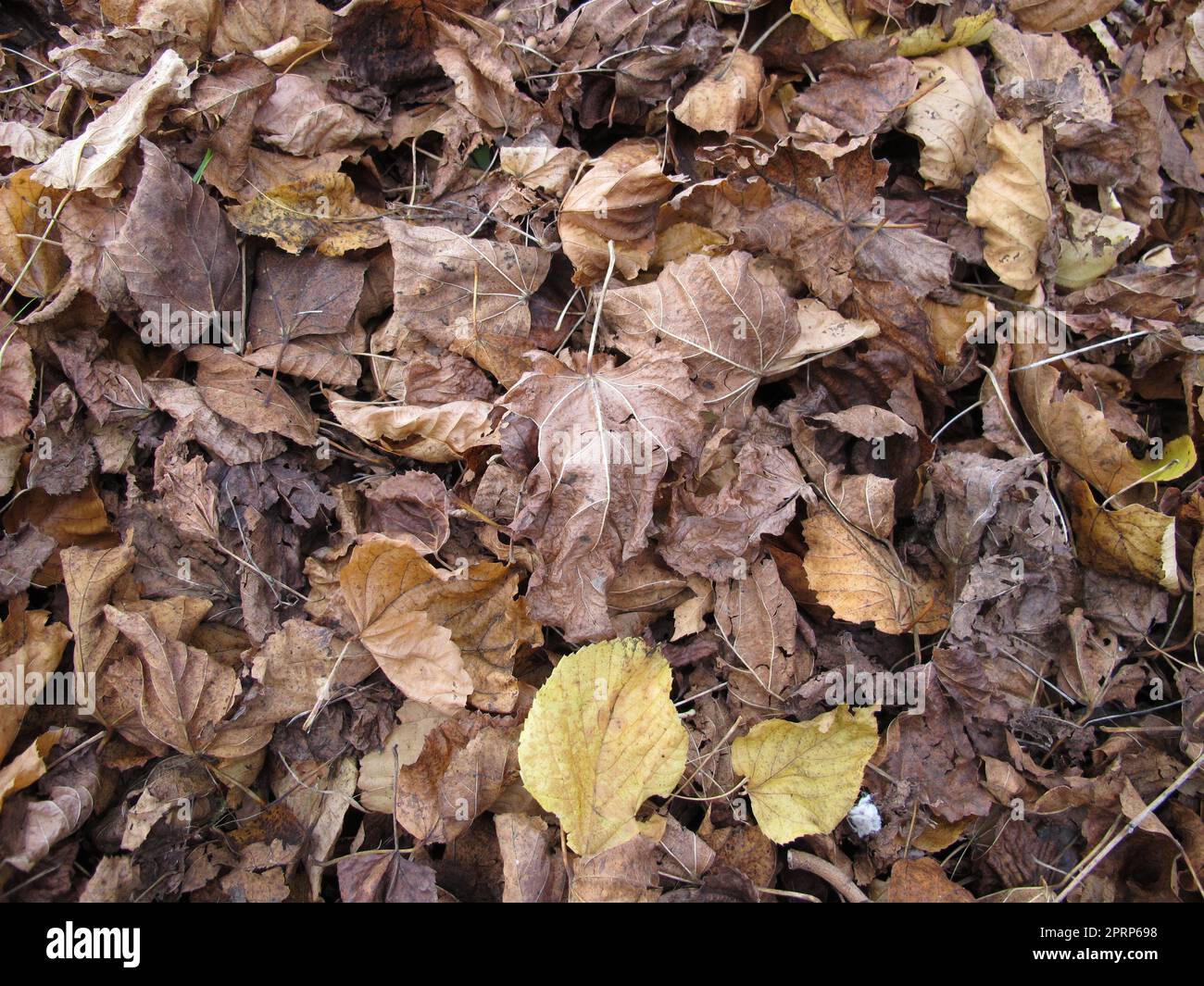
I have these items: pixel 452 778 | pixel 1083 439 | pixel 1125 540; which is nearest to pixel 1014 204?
pixel 1083 439

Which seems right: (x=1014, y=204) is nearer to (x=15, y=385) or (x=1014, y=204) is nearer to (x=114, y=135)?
(x=114, y=135)

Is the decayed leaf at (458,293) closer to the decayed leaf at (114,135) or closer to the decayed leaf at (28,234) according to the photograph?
the decayed leaf at (114,135)

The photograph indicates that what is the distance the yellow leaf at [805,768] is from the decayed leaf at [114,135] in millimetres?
2482

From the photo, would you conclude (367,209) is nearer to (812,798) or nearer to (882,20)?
(882,20)

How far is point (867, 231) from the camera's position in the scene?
2.62 meters

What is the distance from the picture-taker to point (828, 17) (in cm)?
274

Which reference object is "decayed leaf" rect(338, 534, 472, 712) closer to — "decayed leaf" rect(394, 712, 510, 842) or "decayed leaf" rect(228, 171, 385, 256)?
"decayed leaf" rect(394, 712, 510, 842)

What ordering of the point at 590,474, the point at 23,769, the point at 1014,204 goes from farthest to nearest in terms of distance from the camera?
the point at 1014,204
the point at 590,474
the point at 23,769

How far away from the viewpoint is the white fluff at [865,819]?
7.52 feet

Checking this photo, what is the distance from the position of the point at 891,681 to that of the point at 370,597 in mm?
1508

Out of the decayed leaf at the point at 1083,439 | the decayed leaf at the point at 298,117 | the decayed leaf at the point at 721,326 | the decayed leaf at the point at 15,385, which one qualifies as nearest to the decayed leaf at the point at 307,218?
the decayed leaf at the point at 298,117

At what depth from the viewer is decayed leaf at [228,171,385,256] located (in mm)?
2549

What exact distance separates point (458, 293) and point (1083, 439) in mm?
1987
